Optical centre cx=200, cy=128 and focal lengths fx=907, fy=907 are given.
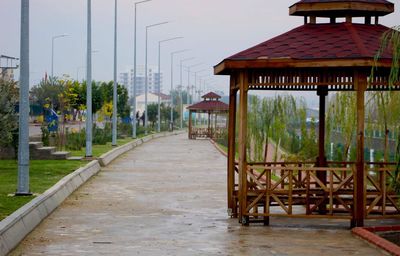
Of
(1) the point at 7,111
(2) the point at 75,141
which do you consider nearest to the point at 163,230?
(1) the point at 7,111

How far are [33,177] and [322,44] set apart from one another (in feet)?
32.9

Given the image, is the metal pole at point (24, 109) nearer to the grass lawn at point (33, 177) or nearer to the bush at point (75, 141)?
the grass lawn at point (33, 177)

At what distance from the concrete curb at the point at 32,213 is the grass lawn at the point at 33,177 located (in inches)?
12.8

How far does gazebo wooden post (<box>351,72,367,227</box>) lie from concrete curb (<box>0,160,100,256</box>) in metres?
5.58

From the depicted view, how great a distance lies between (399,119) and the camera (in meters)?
23.9

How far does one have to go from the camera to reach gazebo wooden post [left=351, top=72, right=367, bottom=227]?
15.8 m

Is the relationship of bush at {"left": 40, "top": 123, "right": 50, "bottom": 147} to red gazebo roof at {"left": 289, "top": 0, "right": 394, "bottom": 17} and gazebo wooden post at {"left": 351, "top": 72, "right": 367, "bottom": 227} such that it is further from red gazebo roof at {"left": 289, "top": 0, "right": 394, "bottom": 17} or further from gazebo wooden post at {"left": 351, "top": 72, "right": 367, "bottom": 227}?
gazebo wooden post at {"left": 351, "top": 72, "right": 367, "bottom": 227}

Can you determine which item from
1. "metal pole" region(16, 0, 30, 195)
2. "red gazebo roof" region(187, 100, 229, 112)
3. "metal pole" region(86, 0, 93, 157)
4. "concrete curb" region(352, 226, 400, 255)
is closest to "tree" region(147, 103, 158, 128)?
"red gazebo roof" region(187, 100, 229, 112)

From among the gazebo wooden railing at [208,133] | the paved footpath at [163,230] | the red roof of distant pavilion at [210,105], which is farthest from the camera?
the gazebo wooden railing at [208,133]

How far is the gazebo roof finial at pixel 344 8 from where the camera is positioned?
1698 centimetres

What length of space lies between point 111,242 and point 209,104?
183 feet

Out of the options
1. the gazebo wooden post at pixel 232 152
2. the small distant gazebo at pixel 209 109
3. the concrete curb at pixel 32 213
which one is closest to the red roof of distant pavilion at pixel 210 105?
the small distant gazebo at pixel 209 109

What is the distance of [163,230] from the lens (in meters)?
15.6

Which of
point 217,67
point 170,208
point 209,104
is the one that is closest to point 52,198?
point 170,208
